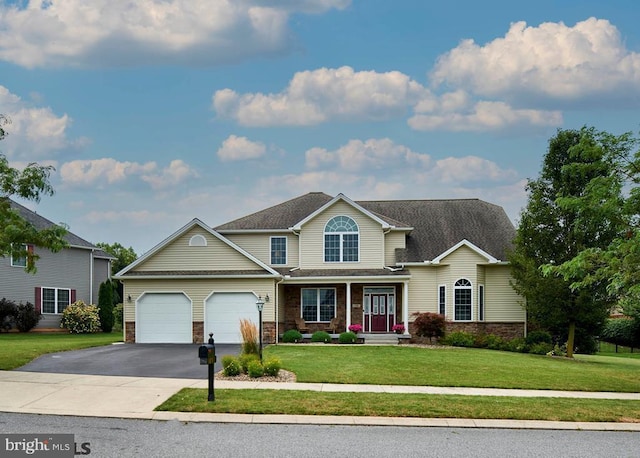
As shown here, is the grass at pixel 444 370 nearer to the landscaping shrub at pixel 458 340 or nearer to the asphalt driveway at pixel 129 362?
the asphalt driveway at pixel 129 362

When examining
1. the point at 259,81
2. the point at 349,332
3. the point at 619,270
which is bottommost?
the point at 349,332

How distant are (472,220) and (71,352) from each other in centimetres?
2033

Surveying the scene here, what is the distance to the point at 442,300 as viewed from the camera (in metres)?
32.0

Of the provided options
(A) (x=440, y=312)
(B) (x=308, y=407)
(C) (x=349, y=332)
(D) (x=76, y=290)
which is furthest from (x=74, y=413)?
(D) (x=76, y=290)

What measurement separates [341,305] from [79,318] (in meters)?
15.3

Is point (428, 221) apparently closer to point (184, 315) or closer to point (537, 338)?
point (537, 338)

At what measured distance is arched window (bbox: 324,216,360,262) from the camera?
1278 inches

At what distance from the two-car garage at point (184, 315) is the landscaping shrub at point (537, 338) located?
11.5 metres

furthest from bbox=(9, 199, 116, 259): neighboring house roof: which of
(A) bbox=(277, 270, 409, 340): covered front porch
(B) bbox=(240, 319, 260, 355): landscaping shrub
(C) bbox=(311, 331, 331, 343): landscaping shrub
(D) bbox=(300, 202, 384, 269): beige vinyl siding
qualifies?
(B) bbox=(240, 319, 260, 355): landscaping shrub

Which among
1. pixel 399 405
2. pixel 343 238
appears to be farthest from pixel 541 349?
pixel 399 405

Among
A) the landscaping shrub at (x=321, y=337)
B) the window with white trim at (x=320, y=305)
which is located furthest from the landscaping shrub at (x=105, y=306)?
the landscaping shrub at (x=321, y=337)

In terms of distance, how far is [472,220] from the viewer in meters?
34.9

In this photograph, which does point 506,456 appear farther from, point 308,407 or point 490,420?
point 308,407

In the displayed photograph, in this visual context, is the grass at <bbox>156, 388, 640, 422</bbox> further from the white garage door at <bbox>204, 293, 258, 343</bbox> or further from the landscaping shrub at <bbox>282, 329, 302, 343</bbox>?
the landscaping shrub at <bbox>282, 329, 302, 343</bbox>
